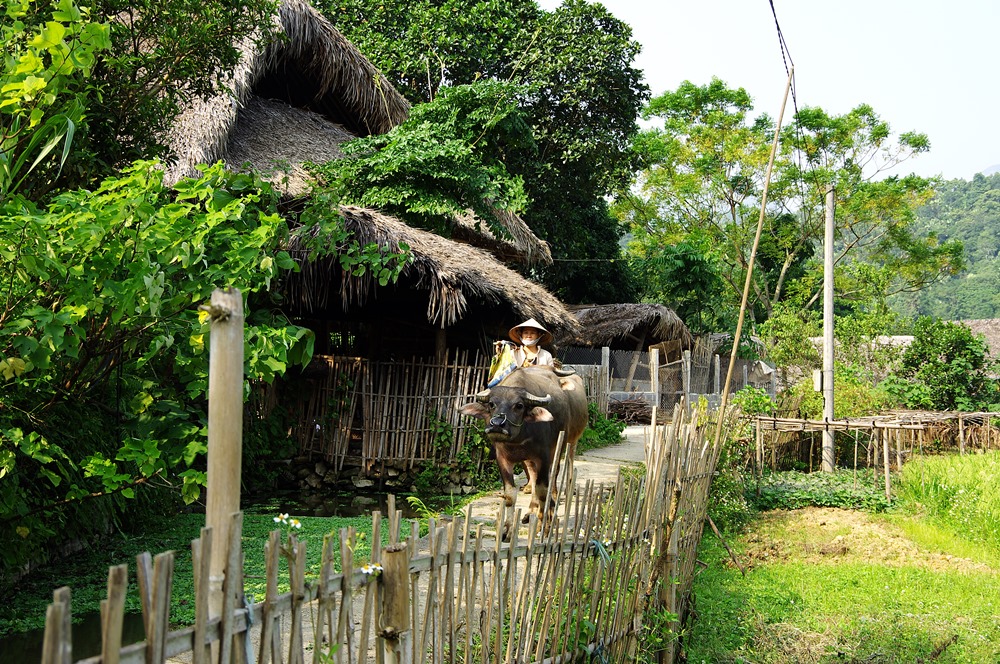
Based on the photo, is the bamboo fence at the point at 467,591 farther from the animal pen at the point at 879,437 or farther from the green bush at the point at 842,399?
the green bush at the point at 842,399

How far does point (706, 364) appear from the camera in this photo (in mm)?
19000

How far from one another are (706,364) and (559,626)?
16227 mm

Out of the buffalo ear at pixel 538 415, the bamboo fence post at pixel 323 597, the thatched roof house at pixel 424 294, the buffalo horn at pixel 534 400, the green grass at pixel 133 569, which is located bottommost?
the green grass at pixel 133 569

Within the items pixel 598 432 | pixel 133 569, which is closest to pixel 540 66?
pixel 598 432

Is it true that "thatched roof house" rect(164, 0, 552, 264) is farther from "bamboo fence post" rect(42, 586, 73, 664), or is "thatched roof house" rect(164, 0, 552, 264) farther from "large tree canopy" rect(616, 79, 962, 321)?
"large tree canopy" rect(616, 79, 962, 321)

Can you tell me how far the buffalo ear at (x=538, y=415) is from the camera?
562cm

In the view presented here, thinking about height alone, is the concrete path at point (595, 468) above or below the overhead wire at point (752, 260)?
below

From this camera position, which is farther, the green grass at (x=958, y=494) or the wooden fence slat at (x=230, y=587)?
the green grass at (x=958, y=494)

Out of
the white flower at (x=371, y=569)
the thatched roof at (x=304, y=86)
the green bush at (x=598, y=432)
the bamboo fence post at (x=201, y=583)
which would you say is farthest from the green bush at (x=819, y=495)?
the bamboo fence post at (x=201, y=583)

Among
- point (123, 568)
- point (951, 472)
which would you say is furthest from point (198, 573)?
point (951, 472)

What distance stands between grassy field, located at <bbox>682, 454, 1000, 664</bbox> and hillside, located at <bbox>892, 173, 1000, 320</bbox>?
105ft

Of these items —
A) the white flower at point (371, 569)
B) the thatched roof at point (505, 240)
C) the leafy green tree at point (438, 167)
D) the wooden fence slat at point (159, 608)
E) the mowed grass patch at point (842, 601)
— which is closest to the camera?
the wooden fence slat at point (159, 608)

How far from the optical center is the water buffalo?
18.3ft

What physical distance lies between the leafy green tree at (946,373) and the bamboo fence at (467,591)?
1167 cm
